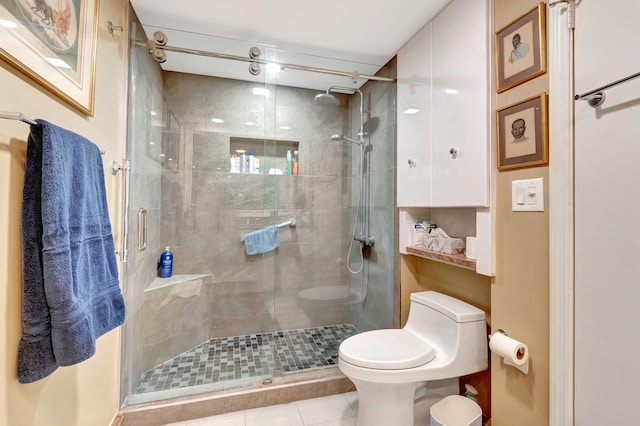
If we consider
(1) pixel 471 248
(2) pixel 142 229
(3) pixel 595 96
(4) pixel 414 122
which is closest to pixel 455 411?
(1) pixel 471 248

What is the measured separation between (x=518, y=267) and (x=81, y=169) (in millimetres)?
1820

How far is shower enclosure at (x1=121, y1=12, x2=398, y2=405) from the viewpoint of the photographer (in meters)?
2.20

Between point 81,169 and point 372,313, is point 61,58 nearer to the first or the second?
point 81,169

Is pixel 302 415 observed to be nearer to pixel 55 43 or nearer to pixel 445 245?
pixel 445 245

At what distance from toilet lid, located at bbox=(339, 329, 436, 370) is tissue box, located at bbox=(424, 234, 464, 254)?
544 millimetres

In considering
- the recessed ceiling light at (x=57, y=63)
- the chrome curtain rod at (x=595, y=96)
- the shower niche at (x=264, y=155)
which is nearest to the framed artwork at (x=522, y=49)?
the chrome curtain rod at (x=595, y=96)

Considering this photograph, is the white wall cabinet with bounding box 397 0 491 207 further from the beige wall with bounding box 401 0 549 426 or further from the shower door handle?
the shower door handle

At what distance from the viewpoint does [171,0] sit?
5.18 ft

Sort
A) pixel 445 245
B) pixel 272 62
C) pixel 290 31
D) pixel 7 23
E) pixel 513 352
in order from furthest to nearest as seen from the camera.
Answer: pixel 272 62 → pixel 290 31 → pixel 445 245 → pixel 513 352 → pixel 7 23

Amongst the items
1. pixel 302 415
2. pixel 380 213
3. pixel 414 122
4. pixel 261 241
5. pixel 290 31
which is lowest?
pixel 302 415

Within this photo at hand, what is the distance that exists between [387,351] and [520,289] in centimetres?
70

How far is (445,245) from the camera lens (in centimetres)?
166

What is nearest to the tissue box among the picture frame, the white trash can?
the picture frame

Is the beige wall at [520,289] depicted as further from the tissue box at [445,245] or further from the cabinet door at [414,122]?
the cabinet door at [414,122]
